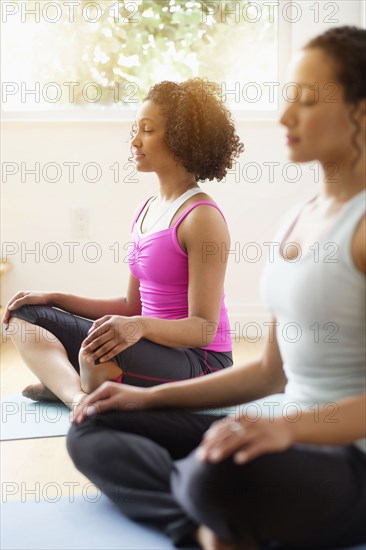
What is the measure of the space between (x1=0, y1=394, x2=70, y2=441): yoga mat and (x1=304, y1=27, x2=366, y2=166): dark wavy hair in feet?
4.87

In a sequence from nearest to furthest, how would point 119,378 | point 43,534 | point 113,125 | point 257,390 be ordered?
point 257,390 → point 43,534 → point 119,378 → point 113,125

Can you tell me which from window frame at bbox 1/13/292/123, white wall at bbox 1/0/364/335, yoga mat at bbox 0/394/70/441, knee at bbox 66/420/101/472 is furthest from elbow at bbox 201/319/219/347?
window frame at bbox 1/13/292/123

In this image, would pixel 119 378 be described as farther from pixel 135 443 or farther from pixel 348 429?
pixel 348 429

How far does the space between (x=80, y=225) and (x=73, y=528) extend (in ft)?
7.94

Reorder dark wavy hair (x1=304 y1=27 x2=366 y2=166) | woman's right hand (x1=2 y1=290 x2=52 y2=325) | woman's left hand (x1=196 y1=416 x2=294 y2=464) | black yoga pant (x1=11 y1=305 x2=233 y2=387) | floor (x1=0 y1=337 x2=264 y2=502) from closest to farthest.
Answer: woman's left hand (x1=196 y1=416 x2=294 y2=464) < dark wavy hair (x1=304 y1=27 x2=366 y2=166) < floor (x1=0 y1=337 x2=264 y2=502) < black yoga pant (x1=11 y1=305 x2=233 y2=387) < woman's right hand (x1=2 y1=290 x2=52 y2=325)

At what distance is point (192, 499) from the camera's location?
1163 millimetres

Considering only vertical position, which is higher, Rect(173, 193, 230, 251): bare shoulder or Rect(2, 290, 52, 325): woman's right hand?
Rect(173, 193, 230, 251): bare shoulder

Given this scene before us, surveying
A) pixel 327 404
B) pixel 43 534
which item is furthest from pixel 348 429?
pixel 43 534

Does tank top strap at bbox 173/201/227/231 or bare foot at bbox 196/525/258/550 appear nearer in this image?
bare foot at bbox 196/525/258/550

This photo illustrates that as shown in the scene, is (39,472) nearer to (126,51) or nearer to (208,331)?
(208,331)

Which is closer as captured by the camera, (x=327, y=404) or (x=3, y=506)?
(x=327, y=404)

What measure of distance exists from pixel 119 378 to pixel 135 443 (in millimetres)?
626

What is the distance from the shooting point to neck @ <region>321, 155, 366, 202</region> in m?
1.25

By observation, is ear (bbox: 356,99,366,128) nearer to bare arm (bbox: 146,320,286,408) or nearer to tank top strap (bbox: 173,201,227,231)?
bare arm (bbox: 146,320,286,408)
